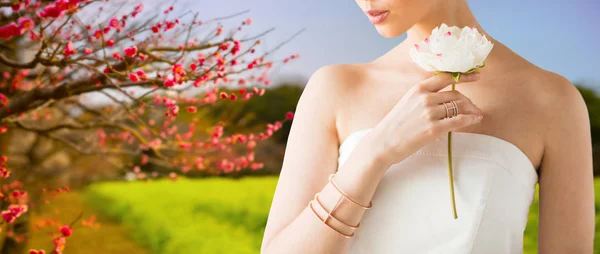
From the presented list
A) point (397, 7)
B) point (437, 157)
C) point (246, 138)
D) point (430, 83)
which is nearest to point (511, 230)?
point (437, 157)

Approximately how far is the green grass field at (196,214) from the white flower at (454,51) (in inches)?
139

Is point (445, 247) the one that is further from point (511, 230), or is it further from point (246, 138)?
point (246, 138)

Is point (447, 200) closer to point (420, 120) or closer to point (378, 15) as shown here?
point (420, 120)

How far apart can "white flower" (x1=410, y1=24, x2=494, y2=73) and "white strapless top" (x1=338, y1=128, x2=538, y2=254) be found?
0.61ft

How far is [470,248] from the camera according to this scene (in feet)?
3.60

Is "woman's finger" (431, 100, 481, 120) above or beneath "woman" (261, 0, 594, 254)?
above

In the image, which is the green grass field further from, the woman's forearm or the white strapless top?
the woman's forearm

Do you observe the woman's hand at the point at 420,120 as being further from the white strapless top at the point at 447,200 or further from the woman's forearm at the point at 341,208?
the white strapless top at the point at 447,200

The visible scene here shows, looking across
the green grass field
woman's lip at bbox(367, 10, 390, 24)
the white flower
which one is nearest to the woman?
woman's lip at bbox(367, 10, 390, 24)

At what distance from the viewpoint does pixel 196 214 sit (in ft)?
27.8

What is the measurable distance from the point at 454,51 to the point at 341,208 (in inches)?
13.0

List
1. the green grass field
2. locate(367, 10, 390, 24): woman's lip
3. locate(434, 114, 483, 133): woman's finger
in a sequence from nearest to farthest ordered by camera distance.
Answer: locate(434, 114, 483, 133): woman's finger < locate(367, 10, 390, 24): woman's lip < the green grass field

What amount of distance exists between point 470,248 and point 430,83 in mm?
341

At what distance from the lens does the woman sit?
1.09 meters
